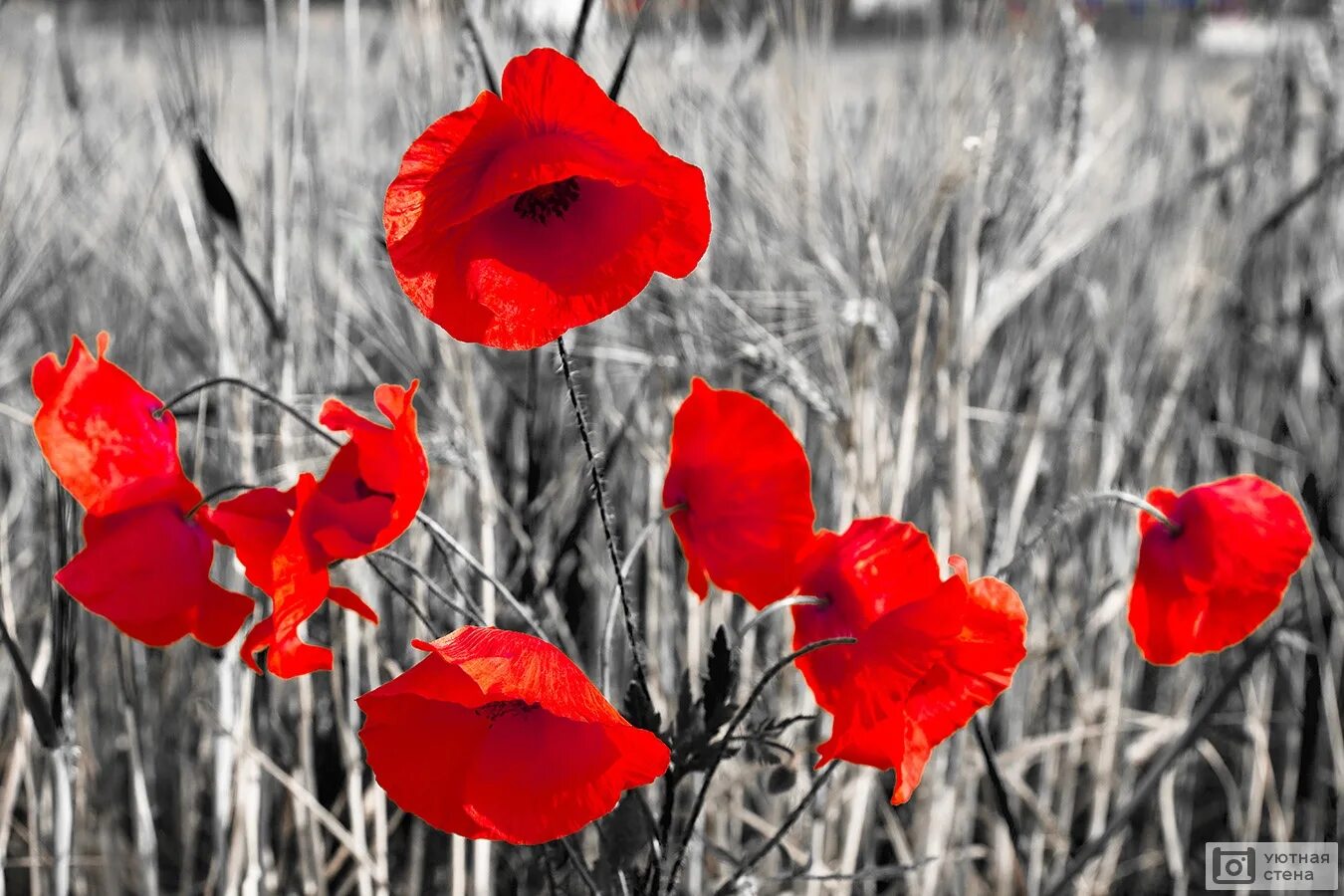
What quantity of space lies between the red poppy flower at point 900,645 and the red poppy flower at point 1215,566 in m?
0.09

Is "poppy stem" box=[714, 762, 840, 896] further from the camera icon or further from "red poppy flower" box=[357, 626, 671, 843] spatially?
the camera icon

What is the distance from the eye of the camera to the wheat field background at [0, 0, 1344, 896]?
778mm

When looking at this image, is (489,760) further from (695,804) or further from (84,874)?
(84,874)

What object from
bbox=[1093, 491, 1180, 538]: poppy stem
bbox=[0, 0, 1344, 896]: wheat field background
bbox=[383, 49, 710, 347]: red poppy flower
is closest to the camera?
bbox=[383, 49, 710, 347]: red poppy flower

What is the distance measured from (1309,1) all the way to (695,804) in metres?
1.52

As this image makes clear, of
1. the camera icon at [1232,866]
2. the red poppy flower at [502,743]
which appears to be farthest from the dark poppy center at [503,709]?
the camera icon at [1232,866]

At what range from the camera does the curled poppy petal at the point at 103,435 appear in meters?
0.41

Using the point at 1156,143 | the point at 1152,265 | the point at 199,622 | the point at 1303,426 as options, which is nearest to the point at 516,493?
the point at 199,622

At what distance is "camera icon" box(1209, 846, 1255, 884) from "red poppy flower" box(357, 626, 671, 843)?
62 centimetres

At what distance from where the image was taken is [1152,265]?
1413mm

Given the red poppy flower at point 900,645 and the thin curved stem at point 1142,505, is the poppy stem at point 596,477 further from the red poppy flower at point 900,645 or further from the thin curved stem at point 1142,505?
the thin curved stem at point 1142,505

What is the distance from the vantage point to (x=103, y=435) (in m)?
0.42

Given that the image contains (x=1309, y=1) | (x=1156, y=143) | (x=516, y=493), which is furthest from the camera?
(x=1156, y=143)

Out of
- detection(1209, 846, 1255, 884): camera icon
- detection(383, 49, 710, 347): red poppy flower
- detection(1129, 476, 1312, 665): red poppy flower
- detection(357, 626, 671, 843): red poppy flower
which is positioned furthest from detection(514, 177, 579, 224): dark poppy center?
detection(1209, 846, 1255, 884): camera icon
